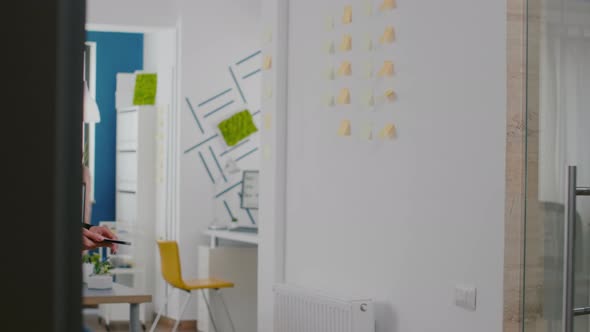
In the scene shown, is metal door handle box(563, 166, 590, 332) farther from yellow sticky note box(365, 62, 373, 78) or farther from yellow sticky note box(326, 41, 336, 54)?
yellow sticky note box(326, 41, 336, 54)

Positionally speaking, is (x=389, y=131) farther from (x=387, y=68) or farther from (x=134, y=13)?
(x=134, y=13)

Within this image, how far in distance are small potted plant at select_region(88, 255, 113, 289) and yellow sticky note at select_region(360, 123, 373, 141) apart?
1.41 metres

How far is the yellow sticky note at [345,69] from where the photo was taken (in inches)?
166

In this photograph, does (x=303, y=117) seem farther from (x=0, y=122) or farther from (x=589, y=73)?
(x=0, y=122)

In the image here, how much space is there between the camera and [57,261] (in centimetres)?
55

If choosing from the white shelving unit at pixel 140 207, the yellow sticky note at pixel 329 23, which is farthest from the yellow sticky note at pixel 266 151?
the white shelving unit at pixel 140 207

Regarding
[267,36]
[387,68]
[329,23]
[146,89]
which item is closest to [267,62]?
[267,36]

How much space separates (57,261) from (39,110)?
0.09m

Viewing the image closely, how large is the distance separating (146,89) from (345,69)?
4147 mm

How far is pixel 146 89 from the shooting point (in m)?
8.05

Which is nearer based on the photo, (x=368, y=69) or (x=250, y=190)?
(x=368, y=69)

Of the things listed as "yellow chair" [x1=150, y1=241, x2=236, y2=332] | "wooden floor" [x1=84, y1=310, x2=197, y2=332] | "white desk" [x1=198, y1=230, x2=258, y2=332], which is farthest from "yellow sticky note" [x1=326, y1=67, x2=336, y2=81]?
"wooden floor" [x1=84, y1=310, x2=197, y2=332]

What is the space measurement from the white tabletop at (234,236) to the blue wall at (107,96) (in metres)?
1.90

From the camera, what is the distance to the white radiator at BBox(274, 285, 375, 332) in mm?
Result: 3818
